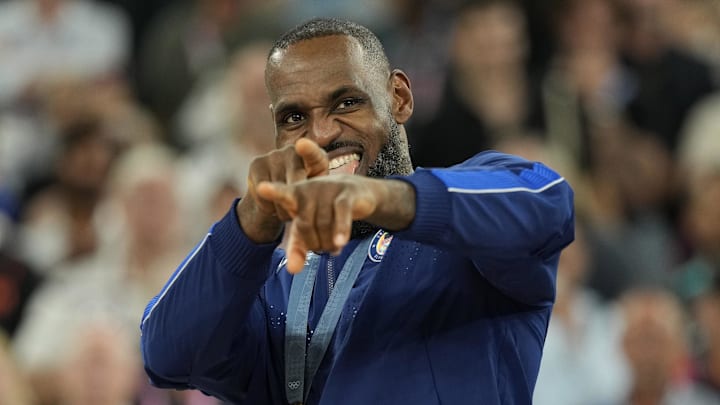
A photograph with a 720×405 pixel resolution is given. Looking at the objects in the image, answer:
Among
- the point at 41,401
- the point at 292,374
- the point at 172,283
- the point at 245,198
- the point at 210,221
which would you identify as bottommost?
the point at 41,401

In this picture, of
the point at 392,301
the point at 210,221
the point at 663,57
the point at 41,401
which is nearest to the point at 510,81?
the point at 663,57

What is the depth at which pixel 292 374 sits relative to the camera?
335 cm

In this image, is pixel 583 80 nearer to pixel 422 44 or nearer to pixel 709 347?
pixel 422 44

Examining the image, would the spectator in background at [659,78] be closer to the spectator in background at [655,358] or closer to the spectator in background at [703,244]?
the spectator in background at [703,244]

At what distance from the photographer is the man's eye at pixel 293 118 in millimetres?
3428

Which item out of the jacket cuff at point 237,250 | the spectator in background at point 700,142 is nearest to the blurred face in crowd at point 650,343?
the spectator in background at point 700,142

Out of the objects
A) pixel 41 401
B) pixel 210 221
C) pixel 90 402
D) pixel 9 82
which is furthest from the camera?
pixel 9 82

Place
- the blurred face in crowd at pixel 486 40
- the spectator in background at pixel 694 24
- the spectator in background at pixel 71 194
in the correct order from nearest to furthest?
1. the spectator in background at pixel 71 194
2. the blurred face in crowd at pixel 486 40
3. the spectator in background at pixel 694 24

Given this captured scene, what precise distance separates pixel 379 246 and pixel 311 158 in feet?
2.15

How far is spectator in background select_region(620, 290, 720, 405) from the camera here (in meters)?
6.75

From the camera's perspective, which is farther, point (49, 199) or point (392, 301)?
point (49, 199)

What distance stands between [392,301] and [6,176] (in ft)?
18.6

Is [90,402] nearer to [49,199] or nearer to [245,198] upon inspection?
[49,199]

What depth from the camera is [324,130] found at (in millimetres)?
3338
